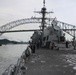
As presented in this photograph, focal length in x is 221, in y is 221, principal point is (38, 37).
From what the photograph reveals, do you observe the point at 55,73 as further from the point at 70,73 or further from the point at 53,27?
the point at 53,27

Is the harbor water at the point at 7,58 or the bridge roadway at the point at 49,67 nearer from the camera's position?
the bridge roadway at the point at 49,67

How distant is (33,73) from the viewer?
9445 mm

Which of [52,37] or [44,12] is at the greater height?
[44,12]

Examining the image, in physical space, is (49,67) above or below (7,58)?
above

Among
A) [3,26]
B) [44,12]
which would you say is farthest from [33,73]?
[3,26]

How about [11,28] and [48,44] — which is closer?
[48,44]

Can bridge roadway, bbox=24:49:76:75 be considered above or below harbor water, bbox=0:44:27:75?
above

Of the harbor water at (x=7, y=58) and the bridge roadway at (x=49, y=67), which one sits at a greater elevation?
the bridge roadway at (x=49, y=67)

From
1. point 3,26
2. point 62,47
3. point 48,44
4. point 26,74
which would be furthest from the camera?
point 3,26

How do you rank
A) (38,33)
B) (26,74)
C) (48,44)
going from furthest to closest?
(38,33), (48,44), (26,74)

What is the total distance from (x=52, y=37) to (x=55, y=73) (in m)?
17.7

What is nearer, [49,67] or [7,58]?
[49,67]

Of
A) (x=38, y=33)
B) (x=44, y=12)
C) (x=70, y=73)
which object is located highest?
(x=44, y=12)

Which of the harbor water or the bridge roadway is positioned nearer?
the bridge roadway
